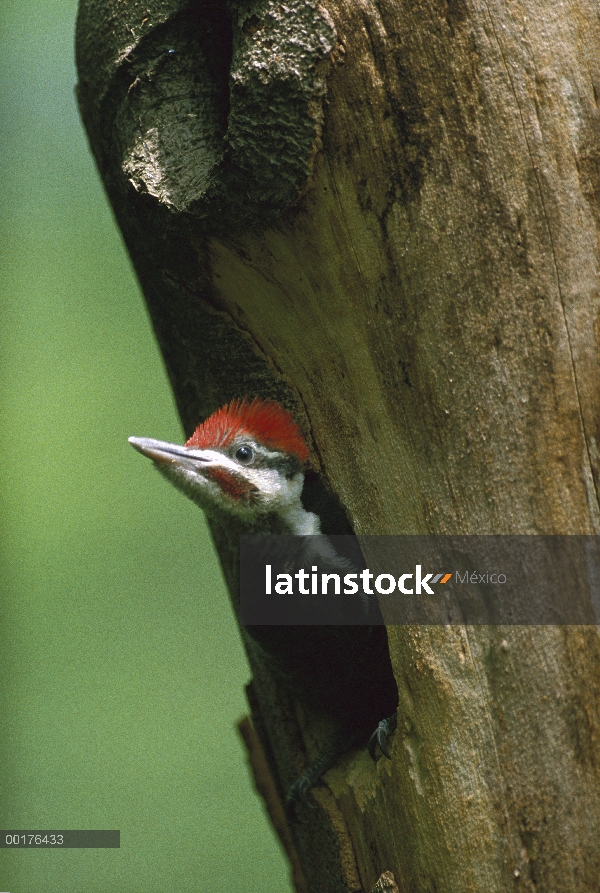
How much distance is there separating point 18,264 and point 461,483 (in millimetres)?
2014

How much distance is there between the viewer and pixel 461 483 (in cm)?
117

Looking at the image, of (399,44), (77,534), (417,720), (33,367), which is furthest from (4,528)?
(399,44)

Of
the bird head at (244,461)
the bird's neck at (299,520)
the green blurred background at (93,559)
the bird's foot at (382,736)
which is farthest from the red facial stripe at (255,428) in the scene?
the green blurred background at (93,559)

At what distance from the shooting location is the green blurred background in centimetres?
241

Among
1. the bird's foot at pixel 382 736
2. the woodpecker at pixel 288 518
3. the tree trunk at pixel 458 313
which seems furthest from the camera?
the woodpecker at pixel 288 518

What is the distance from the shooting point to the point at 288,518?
151cm

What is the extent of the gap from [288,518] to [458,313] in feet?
1.86

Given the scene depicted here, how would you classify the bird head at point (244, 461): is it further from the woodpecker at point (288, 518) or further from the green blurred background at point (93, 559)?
the green blurred background at point (93, 559)

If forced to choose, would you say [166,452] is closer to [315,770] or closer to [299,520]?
[299,520]

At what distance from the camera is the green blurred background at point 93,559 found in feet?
7.90

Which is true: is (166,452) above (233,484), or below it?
above

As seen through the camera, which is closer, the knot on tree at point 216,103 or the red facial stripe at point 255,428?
the knot on tree at point 216,103


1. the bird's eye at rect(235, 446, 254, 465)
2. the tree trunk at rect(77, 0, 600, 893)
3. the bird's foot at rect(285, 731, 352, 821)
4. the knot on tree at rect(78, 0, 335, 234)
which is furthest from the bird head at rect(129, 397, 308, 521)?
the bird's foot at rect(285, 731, 352, 821)

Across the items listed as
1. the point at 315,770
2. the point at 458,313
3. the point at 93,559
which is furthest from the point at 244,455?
the point at 93,559
